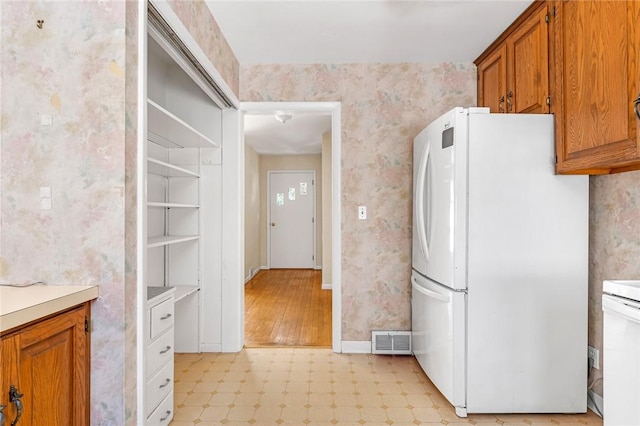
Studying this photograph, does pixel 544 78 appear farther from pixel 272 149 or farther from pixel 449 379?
pixel 272 149

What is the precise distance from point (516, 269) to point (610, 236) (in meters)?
0.55

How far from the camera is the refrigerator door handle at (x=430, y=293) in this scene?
216 cm

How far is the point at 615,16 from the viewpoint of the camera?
1.60m

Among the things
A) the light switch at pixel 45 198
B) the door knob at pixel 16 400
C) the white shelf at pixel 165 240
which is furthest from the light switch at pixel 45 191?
the door knob at pixel 16 400

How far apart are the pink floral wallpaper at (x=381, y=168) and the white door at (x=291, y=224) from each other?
14.3 ft

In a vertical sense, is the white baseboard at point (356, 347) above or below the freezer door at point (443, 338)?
below

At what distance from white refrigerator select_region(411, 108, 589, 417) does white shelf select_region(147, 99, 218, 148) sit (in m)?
1.64

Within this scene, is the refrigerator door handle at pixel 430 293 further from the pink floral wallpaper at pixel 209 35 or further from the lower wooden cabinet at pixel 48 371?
the pink floral wallpaper at pixel 209 35

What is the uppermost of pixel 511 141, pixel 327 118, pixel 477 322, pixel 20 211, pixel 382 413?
pixel 327 118

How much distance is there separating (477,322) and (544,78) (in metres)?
1.48

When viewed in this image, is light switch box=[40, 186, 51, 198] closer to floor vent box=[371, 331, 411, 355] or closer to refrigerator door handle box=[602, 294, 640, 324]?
refrigerator door handle box=[602, 294, 640, 324]

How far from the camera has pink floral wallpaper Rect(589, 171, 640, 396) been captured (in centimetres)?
189

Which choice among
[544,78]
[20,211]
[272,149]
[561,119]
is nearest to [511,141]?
[561,119]

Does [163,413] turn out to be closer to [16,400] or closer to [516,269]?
[16,400]
